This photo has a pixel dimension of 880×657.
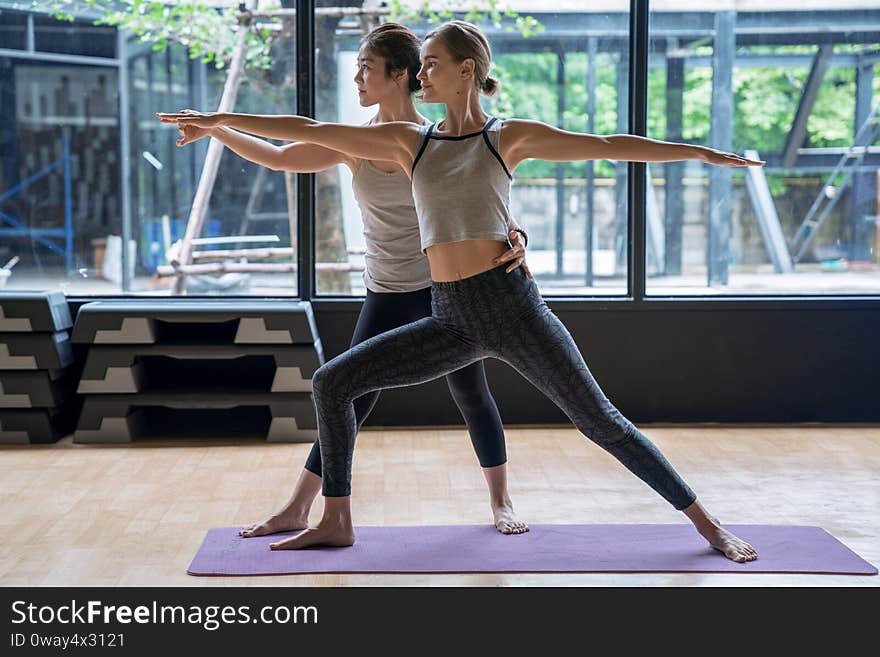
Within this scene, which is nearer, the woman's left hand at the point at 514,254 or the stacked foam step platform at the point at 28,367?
the woman's left hand at the point at 514,254

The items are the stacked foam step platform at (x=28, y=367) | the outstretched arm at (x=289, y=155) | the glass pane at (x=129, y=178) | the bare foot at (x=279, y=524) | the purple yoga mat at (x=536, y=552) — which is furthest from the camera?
the glass pane at (x=129, y=178)

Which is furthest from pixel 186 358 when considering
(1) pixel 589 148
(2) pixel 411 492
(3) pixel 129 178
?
(1) pixel 589 148

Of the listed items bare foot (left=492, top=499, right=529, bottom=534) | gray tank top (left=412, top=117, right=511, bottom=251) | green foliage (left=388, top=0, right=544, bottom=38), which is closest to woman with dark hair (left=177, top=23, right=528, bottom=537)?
gray tank top (left=412, top=117, right=511, bottom=251)

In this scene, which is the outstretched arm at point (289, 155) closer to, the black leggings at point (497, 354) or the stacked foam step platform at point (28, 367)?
the black leggings at point (497, 354)

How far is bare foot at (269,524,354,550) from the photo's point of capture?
130 inches

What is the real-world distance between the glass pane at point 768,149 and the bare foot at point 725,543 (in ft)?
7.80

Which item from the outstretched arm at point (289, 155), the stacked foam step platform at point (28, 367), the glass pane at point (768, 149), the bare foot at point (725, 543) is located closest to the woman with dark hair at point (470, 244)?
the bare foot at point (725, 543)

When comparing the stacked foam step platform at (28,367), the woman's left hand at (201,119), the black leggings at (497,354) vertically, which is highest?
the woman's left hand at (201,119)

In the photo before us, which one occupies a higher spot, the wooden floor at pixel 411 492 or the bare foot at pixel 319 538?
the bare foot at pixel 319 538

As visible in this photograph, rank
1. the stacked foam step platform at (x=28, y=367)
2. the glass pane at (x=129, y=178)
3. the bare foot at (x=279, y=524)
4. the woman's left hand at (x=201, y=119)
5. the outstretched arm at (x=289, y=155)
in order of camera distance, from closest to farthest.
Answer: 1. the woman's left hand at (x=201, y=119)
2. the outstretched arm at (x=289, y=155)
3. the bare foot at (x=279, y=524)
4. the stacked foam step platform at (x=28, y=367)
5. the glass pane at (x=129, y=178)

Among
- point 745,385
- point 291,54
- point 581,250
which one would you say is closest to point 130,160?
point 291,54

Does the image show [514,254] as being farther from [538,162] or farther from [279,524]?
[538,162]

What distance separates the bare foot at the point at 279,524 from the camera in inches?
137

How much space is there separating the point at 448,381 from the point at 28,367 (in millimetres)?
2317
